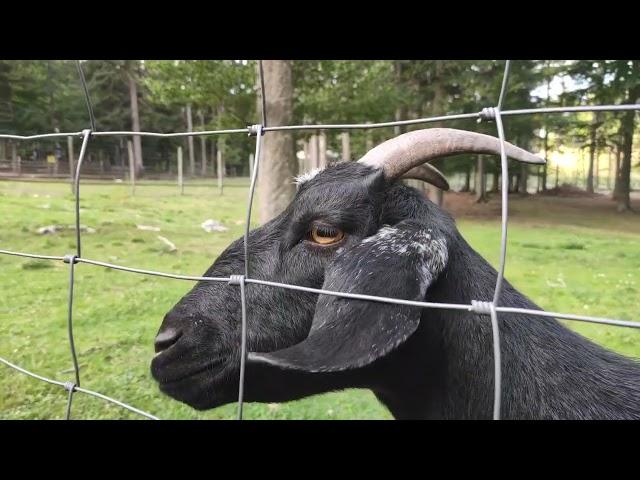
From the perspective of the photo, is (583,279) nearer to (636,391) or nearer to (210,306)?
(636,391)

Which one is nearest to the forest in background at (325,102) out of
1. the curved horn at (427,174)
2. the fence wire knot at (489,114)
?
the curved horn at (427,174)

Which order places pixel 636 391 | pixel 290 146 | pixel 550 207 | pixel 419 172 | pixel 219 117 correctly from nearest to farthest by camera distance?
pixel 636 391, pixel 419 172, pixel 290 146, pixel 219 117, pixel 550 207

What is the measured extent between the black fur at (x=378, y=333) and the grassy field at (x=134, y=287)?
2241 millimetres

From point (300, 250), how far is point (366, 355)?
24.7 inches

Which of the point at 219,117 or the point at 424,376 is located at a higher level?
the point at 219,117

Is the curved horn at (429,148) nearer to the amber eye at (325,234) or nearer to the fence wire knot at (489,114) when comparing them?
the amber eye at (325,234)

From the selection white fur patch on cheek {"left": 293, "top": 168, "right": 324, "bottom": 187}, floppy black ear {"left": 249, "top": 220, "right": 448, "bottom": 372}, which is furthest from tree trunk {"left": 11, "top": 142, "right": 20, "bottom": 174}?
floppy black ear {"left": 249, "top": 220, "right": 448, "bottom": 372}

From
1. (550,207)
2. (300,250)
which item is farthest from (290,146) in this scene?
(550,207)

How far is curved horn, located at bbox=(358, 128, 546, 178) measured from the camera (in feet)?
6.48

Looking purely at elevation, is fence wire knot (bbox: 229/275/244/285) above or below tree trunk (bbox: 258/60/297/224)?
below

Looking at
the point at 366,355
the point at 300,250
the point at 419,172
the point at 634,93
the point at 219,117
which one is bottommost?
the point at 366,355

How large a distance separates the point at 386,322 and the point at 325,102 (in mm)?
8672

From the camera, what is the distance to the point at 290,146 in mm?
7449

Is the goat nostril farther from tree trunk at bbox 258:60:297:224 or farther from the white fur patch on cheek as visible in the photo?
tree trunk at bbox 258:60:297:224
